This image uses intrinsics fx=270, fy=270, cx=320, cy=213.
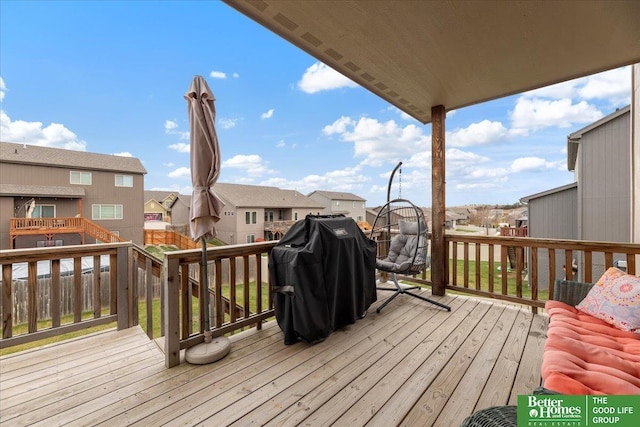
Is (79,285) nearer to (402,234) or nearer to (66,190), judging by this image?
(402,234)

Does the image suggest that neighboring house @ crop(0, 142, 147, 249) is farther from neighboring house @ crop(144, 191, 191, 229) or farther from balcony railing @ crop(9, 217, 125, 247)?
neighboring house @ crop(144, 191, 191, 229)

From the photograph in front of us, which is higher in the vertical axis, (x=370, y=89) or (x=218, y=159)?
(x=370, y=89)

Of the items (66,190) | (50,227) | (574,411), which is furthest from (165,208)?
(574,411)

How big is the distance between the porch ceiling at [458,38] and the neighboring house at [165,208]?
21234mm

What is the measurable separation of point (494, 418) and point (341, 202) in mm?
22720

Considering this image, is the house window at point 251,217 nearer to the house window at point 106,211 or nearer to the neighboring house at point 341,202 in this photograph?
the house window at point 106,211

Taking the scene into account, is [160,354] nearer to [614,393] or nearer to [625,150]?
[614,393]

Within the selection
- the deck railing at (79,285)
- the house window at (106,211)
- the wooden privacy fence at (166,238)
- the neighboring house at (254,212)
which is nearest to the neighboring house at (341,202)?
the neighboring house at (254,212)

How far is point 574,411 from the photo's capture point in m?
0.96

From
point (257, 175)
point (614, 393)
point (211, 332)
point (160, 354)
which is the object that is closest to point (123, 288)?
point (160, 354)

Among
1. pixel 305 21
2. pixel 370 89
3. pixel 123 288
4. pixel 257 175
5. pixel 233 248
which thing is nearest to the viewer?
pixel 305 21

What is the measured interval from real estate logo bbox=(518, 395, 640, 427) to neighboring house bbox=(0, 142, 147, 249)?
14945 millimetres

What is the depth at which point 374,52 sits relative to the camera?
7.52ft

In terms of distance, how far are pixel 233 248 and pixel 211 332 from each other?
0.70 meters
